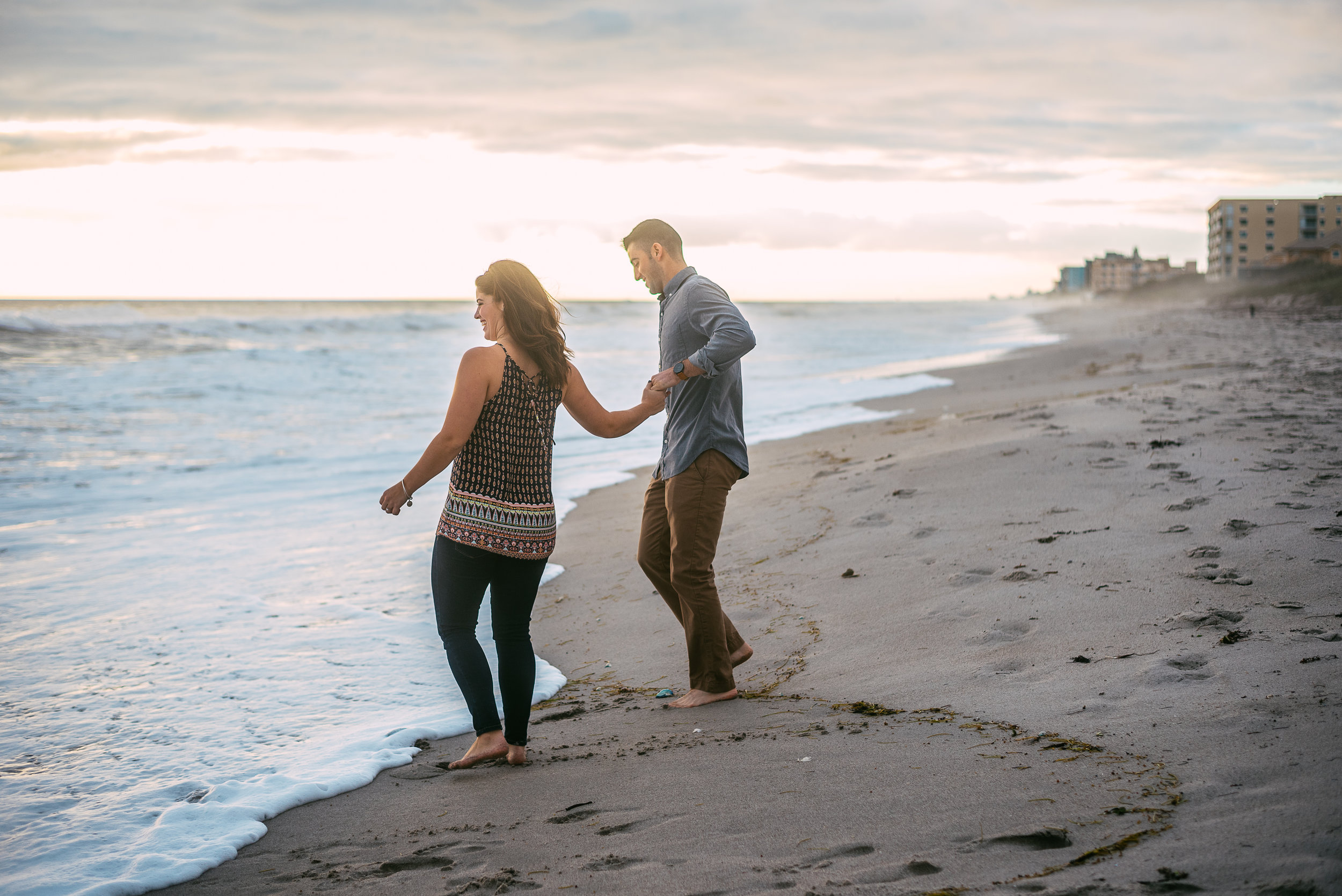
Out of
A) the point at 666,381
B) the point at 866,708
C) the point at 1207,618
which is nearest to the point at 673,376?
the point at 666,381

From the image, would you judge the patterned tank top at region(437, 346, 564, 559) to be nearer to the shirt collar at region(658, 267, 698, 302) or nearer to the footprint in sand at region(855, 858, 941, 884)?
the shirt collar at region(658, 267, 698, 302)

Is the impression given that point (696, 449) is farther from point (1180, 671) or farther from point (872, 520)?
point (872, 520)

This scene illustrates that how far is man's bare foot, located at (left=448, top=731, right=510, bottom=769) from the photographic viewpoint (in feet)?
10.4

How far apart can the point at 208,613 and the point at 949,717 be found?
418 centimetres

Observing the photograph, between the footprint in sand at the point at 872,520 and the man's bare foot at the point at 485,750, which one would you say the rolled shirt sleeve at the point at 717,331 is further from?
the footprint in sand at the point at 872,520

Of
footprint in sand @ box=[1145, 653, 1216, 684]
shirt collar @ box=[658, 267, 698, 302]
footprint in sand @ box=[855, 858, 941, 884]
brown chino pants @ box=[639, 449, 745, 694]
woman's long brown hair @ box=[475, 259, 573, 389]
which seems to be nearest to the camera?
footprint in sand @ box=[855, 858, 941, 884]

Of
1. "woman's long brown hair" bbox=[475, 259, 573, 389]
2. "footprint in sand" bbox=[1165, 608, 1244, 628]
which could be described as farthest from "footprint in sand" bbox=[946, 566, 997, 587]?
"woman's long brown hair" bbox=[475, 259, 573, 389]

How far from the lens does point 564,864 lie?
2352mm

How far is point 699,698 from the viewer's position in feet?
11.5

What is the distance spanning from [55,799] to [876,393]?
14.6 metres

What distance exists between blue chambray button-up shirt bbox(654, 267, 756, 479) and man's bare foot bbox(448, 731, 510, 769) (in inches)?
44.8

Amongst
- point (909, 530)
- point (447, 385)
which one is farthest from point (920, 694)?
point (447, 385)

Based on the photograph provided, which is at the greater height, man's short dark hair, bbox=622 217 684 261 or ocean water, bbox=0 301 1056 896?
man's short dark hair, bbox=622 217 684 261

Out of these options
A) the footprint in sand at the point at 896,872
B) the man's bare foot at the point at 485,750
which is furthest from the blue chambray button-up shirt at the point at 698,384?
the footprint in sand at the point at 896,872
